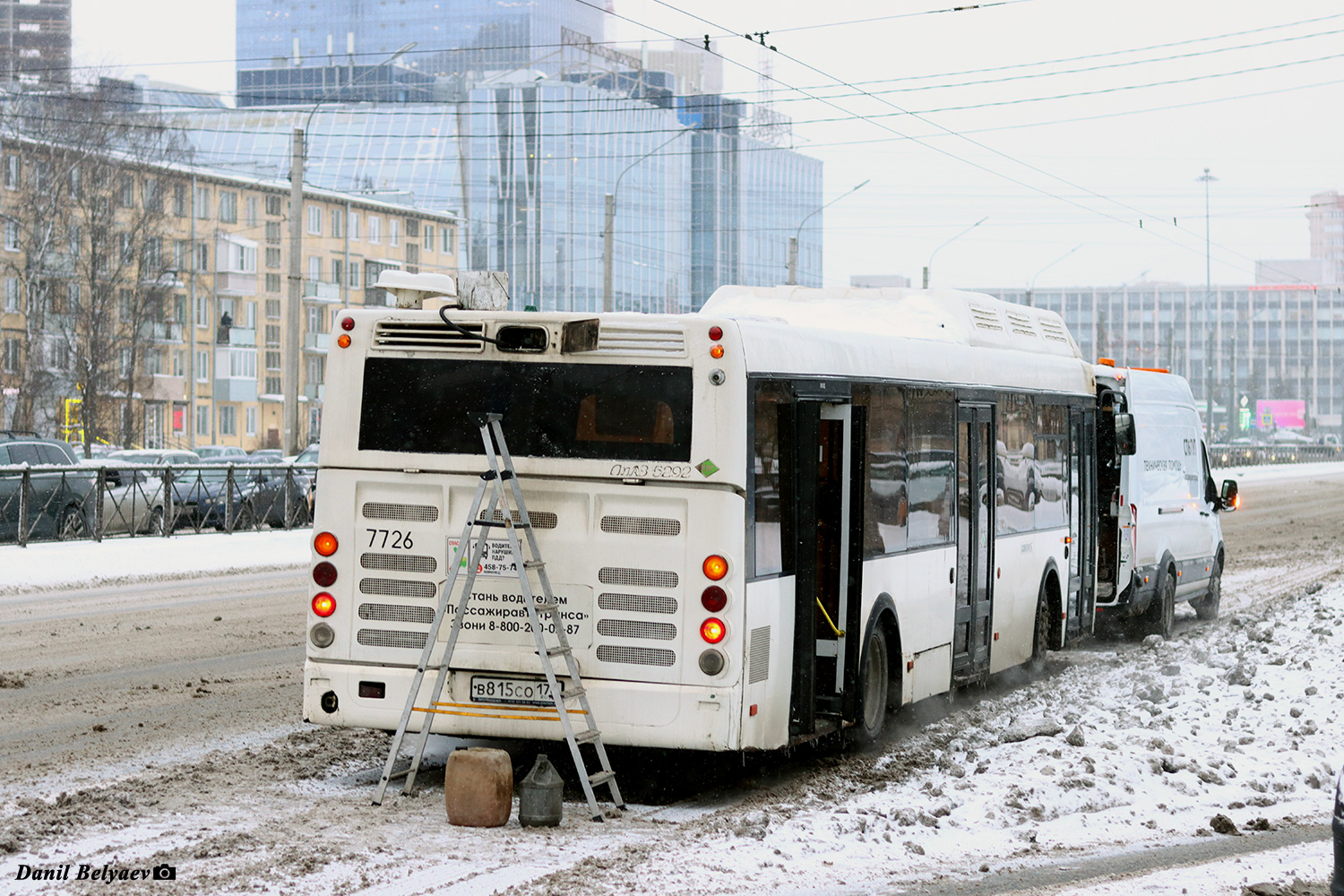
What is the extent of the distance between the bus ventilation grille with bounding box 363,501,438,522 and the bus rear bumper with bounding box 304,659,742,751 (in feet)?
2.46

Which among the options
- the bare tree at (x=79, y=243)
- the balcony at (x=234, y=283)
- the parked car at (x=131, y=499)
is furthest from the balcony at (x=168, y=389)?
the parked car at (x=131, y=499)

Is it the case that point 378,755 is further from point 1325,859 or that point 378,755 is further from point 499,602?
point 1325,859

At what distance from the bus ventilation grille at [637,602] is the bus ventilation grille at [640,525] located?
0.30 meters

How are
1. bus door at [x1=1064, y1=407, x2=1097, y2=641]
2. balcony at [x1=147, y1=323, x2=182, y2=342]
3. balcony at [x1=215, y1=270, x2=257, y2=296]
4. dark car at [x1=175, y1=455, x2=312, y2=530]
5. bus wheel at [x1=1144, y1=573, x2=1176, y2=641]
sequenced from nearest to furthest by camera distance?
bus door at [x1=1064, y1=407, x2=1097, y2=641] → bus wheel at [x1=1144, y1=573, x2=1176, y2=641] → dark car at [x1=175, y1=455, x2=312, y2=530] → balcony at [x1=147, y1=323, x2=182, y2=342] → balcony at [x1=215, y1=270, x2=257, y2=296]

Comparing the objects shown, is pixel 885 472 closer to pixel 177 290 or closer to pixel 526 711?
pixel 526 711

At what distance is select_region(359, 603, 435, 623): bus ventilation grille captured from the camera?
8.73 m

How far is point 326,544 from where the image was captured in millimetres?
8867

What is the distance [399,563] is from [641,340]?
165 cm

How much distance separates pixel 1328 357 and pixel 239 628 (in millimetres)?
163358

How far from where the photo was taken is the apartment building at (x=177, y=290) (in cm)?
6244

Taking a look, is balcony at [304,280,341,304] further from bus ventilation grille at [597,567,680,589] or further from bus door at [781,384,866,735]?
bus ventilation grille at [597,567,680,589]

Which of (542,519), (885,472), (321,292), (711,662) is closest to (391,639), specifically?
(542,519)

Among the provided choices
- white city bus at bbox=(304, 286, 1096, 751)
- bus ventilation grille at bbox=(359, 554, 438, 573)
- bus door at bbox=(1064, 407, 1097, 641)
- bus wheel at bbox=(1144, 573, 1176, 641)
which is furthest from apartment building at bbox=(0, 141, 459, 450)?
bus ventilation grille at bbox=(359, 554, 438, 573)

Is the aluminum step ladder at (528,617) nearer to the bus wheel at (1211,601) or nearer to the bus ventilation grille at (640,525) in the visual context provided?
the bus ventilation grille at (640,525)
